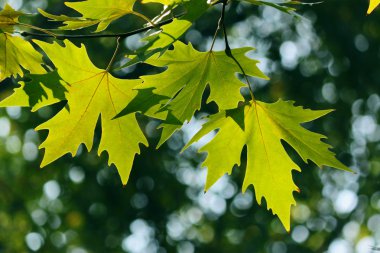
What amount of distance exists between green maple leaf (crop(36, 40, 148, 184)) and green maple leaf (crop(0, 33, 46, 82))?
0.13 ft

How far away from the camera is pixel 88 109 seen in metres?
1.66

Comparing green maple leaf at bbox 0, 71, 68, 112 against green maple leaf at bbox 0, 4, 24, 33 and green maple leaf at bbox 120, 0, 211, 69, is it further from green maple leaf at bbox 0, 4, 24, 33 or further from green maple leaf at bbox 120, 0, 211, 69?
green maple leaf at bbox 120, 0, 211, 69

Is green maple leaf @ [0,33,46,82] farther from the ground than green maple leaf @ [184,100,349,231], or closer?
farther from the ground

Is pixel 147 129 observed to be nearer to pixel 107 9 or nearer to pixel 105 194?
pixel 105 194

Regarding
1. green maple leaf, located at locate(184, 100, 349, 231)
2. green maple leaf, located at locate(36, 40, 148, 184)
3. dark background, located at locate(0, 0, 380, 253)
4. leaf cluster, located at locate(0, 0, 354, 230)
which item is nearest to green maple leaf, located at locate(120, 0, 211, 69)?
leaf cluster, located at locate(0, 0, 354, 230)

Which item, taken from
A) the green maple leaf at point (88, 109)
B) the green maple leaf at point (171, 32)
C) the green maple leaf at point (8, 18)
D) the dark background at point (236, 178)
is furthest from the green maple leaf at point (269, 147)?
the dark background at point (236, 178)

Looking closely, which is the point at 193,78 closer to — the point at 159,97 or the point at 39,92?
the point at 159,97

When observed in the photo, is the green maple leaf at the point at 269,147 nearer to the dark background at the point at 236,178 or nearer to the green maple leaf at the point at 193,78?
the green maple leaf at the point at 193,78

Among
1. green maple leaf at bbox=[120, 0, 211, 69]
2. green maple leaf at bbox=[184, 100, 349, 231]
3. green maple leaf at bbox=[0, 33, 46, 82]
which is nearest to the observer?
green maple leaf at bbox=[120, 0, 211, 69]

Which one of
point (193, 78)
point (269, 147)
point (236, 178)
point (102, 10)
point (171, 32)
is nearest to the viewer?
point (171, 32)

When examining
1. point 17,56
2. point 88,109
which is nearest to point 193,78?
point 88,109

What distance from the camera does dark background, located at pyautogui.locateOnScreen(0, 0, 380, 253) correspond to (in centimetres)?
1330

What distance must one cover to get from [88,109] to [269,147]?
49cm

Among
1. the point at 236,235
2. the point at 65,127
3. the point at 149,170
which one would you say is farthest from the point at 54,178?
the point at 65,127
